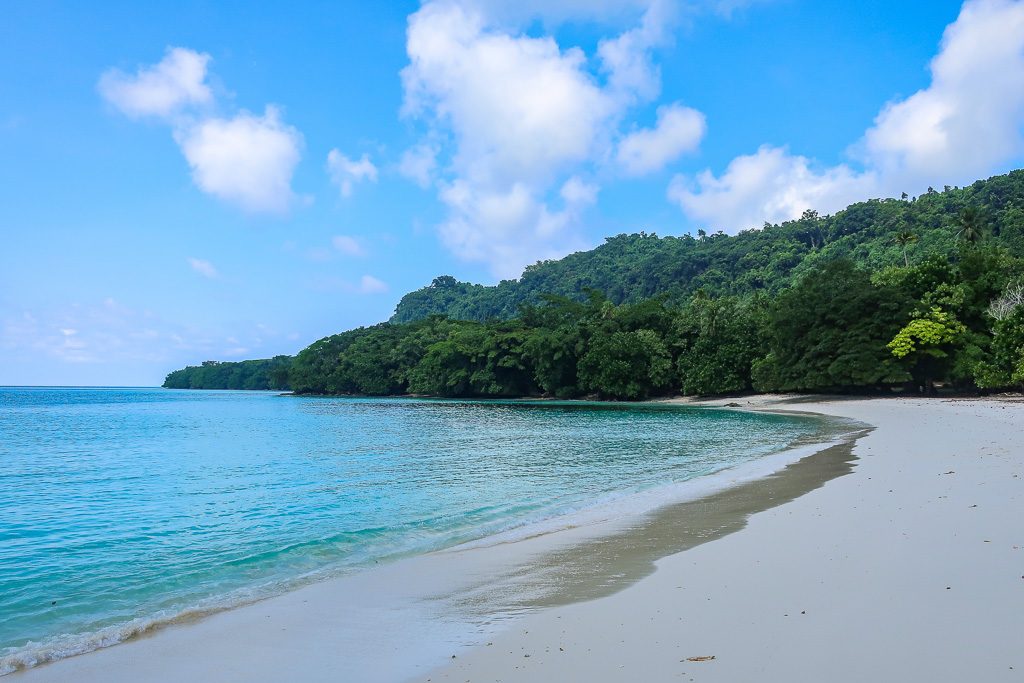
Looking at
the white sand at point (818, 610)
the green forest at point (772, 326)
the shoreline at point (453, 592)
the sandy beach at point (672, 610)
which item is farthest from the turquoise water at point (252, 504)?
the green forest at point (772, 326)

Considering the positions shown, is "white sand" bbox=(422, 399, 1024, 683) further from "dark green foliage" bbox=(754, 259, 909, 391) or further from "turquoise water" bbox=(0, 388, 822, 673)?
"dark green foliage" bbox=(754, 259, 909, 391)

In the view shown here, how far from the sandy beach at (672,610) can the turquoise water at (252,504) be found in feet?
4.57

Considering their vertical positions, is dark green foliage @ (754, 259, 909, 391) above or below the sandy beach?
above

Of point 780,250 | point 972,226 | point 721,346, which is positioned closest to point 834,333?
point 721,346

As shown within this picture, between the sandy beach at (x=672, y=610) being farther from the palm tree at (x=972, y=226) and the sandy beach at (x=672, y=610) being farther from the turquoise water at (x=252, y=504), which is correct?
the palm tree at (x=972, y=226)

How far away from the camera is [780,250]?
123375mm

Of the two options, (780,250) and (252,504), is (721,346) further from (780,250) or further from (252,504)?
(780,250)

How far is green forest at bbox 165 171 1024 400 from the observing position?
45.9 m

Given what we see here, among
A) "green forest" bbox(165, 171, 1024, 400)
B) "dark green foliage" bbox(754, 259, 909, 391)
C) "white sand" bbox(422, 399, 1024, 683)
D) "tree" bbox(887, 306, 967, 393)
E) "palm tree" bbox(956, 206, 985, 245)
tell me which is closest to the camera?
"white sand" bbox(422, 399, 1024, 683)

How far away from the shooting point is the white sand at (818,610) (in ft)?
14.6

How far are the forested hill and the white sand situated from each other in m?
68.5

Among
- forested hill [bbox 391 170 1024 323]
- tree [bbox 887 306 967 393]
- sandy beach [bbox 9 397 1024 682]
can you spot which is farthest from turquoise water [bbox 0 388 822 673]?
forested hill [bbox 391 170 1024 323]

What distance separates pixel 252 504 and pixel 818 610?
40.7 feet

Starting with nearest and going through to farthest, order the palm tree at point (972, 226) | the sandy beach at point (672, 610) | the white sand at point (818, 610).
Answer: the white sand at point (818, 610)
the sandy beach at point (672, 610)
the palm tree at point (972, 226)
